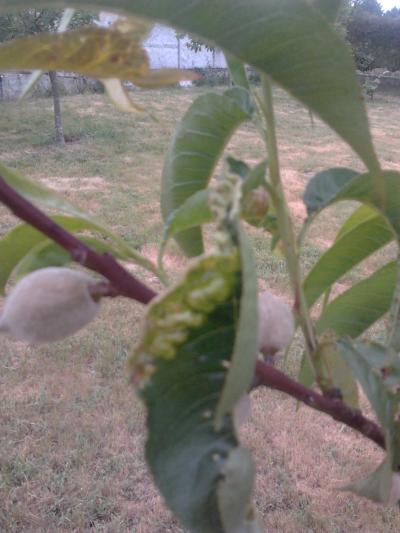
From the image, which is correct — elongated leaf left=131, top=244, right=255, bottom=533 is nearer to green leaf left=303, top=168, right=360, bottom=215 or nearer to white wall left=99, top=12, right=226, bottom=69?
green leaf left=303, top=168, right=360, bottom=215

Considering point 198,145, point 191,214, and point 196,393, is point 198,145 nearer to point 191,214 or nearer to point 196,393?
point 191,214

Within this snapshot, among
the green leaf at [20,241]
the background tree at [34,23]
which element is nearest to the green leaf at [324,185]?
the green leaf at [20,241]

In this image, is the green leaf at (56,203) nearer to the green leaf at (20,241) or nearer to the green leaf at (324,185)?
the green leaf at (20,241)

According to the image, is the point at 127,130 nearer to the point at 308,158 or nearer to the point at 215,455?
the point at 308,158

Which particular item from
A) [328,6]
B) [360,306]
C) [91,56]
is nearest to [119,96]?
[91,56]

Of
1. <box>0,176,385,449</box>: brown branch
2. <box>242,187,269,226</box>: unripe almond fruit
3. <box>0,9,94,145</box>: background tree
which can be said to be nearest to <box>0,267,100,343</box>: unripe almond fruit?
<box>0,176,385,449</box>: brown branch

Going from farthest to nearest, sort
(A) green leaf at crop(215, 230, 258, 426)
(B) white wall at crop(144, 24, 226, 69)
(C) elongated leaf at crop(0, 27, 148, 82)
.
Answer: (B) white wall at crop(144, 24, 226, 69) < (C) elongated leaf at crop(0, 27, 148, 82) < (A) green leaf at crop(215, 230, 258, 426)
